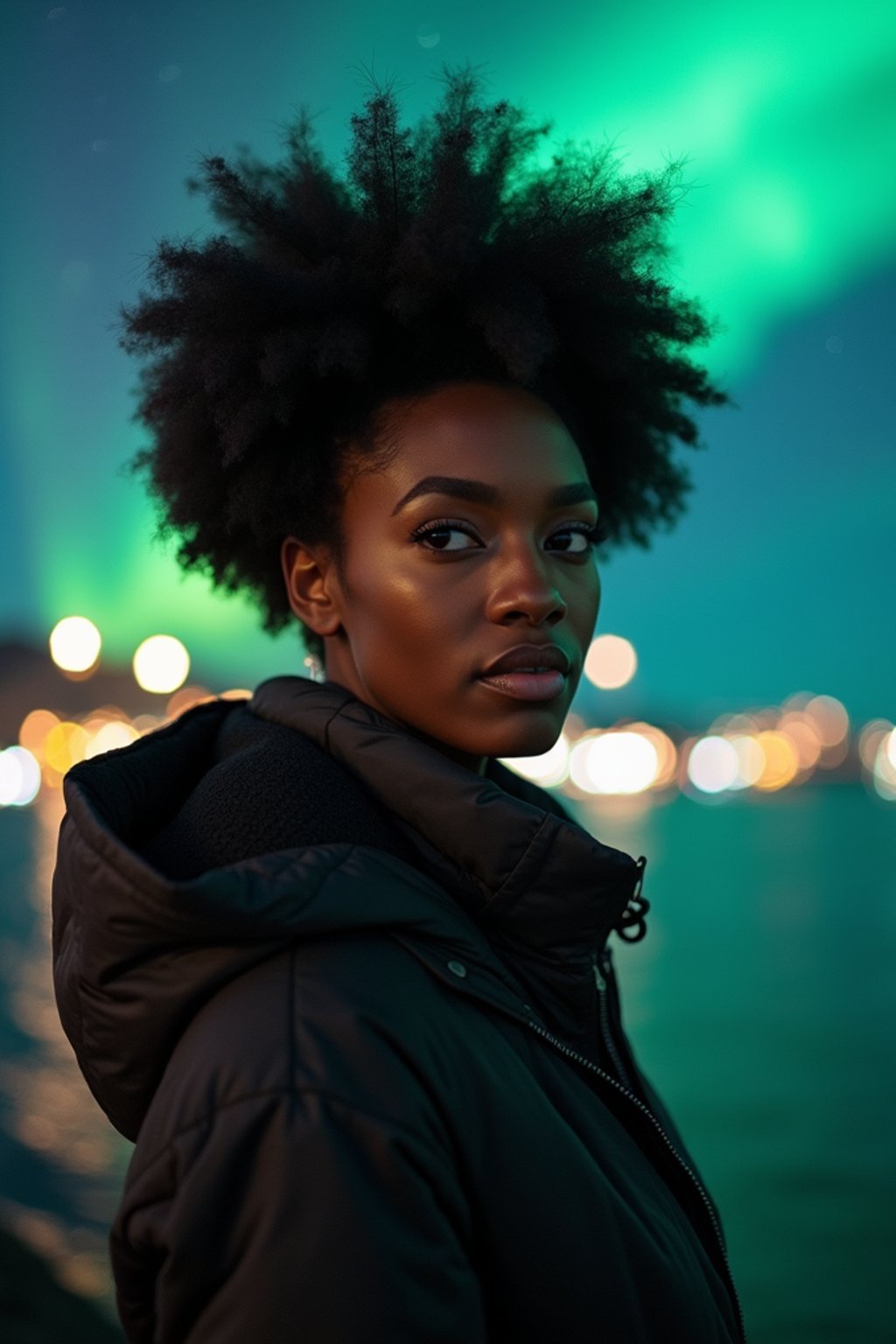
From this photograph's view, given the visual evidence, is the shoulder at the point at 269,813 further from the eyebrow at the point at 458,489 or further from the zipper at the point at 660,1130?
the eyebrow at the point at 458,489

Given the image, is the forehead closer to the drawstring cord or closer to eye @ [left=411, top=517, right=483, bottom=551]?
eye @ [left=411, top=517, right=483, bottom=551]

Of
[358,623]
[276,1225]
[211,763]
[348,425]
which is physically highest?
[348,425]

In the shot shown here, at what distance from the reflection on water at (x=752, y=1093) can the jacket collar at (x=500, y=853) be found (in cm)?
832

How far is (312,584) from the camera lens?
9.36 feet

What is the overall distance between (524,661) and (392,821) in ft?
1.45

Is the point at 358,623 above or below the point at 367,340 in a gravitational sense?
below

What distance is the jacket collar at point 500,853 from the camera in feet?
6.98

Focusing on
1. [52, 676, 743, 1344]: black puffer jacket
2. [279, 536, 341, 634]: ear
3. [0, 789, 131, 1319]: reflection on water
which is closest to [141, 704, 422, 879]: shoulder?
[52, 676, 743, 1344]: black puffer jacket

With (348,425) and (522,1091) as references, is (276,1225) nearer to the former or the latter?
(522,1091)

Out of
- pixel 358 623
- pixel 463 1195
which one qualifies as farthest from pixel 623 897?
pixel 358 623

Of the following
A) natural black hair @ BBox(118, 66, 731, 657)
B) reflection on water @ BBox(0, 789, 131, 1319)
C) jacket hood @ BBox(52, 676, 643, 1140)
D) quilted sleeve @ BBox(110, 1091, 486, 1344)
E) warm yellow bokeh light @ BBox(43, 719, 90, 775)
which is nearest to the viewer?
quilted sleeve @ BBox(110, 1091, 486, 1344)

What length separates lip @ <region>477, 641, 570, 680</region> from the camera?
2.42m

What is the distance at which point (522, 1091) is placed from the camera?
1828 mm

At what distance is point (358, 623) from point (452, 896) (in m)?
0.71
